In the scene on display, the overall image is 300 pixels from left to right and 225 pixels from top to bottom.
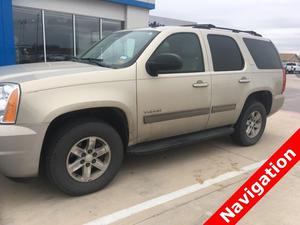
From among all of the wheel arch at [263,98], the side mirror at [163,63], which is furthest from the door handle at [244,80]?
the side mirror at [163,63]

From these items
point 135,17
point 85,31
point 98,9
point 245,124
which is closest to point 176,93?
point 245,124

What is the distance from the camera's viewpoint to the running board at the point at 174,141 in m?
3.72

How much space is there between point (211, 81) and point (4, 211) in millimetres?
2988

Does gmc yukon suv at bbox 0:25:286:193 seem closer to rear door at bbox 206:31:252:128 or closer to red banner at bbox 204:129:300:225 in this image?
rear door at bbox 206:31:252:128

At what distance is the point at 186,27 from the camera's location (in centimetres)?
423

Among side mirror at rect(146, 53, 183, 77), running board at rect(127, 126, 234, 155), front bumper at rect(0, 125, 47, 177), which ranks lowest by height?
running board at rect(127, 126, 234, 155)

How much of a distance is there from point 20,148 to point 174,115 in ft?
6.22

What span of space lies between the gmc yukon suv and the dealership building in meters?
4.74

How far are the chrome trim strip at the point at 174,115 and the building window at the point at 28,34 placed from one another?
7122mm

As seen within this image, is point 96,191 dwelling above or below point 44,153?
below

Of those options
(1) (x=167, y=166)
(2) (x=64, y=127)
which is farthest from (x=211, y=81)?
(2) (x=64, y=127)

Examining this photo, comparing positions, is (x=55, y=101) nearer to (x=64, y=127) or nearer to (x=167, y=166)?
(x=64, y=127)

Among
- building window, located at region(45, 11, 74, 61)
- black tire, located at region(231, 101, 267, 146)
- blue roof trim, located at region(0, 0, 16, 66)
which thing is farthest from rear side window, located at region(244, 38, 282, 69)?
blue roof trim, located at region(0, 0, 16, 66)

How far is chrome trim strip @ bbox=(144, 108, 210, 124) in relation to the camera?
12.1 ft
